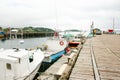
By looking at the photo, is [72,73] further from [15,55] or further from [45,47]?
[45,47]

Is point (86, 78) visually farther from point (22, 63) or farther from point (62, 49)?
point (62, 49)

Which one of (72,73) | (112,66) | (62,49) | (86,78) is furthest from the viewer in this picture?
(62,49)

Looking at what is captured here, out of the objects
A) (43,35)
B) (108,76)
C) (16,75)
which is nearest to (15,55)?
(16,75)

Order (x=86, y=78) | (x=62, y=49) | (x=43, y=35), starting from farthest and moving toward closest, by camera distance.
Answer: (x=43, y=35)
(x=62, y=49)
(x=86, y=78)

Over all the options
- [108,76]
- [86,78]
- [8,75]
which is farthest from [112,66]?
[8,75]

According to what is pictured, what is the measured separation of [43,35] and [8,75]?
82.8 m

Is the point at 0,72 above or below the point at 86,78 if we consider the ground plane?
below

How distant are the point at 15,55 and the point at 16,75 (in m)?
1.05

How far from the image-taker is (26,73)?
8367mm

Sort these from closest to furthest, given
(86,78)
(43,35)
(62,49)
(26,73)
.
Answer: (86,78) → (26,73) → (62,49) → (43,35)

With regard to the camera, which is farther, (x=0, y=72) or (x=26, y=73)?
(x=26, y=73)

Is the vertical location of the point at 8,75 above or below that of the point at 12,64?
below

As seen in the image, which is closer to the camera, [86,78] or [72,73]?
[86,78]

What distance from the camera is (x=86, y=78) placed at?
486cm
